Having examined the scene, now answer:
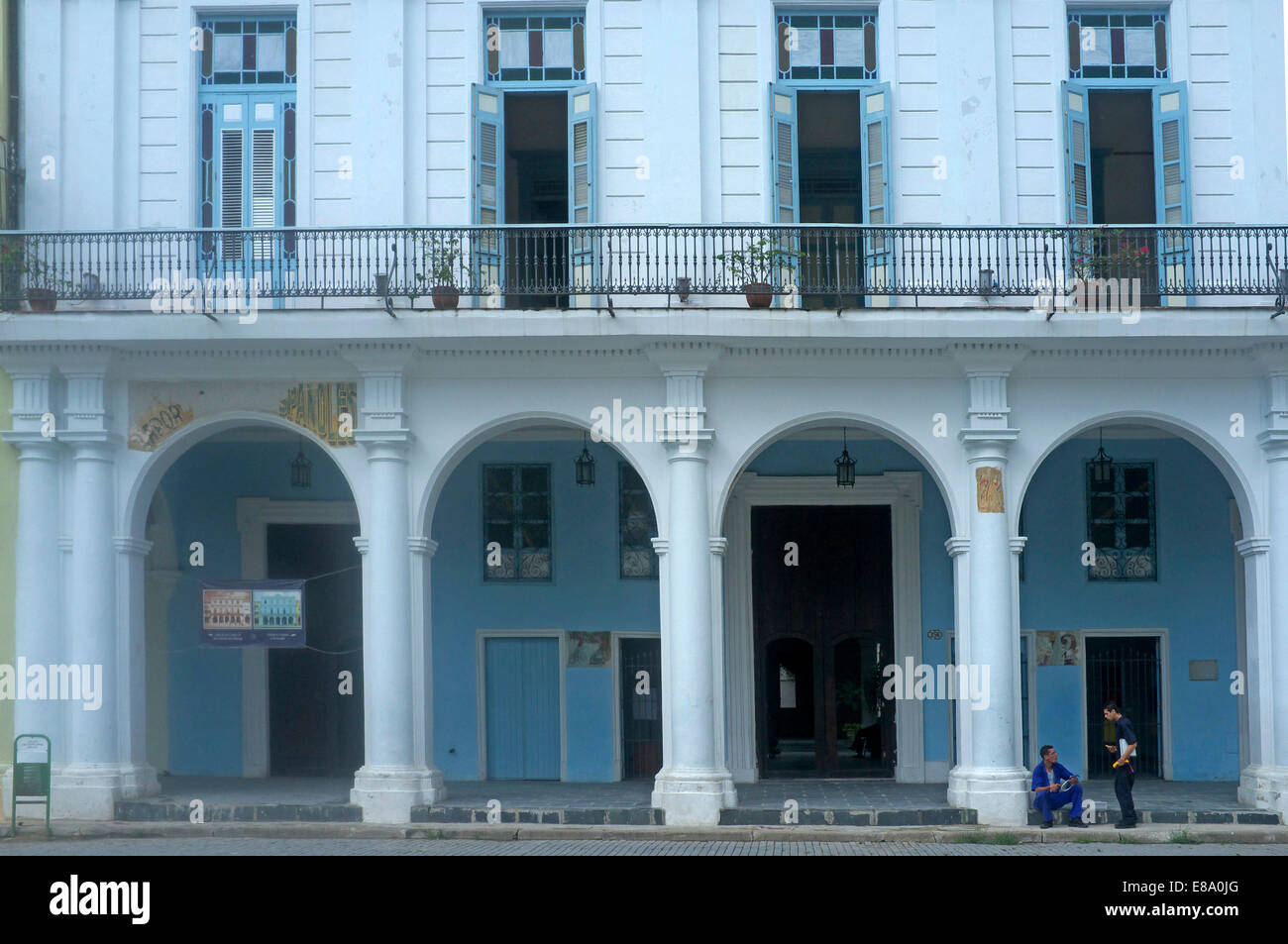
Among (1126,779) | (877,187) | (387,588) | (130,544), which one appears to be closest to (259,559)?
(130,544)

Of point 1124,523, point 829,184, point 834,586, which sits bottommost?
point 834,586

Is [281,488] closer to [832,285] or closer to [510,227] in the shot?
→ [510,227]

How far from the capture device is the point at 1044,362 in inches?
651

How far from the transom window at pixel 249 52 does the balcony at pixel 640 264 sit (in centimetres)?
185

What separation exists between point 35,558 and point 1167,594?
42.1ft

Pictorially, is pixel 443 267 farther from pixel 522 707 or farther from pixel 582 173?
pixel 522 707

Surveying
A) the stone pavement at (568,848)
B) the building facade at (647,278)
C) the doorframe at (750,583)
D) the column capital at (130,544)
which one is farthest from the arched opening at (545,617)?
the stone pavement at (568,848)

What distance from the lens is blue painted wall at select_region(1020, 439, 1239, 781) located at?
62.7 ft

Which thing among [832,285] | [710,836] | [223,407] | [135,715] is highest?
[832,285]

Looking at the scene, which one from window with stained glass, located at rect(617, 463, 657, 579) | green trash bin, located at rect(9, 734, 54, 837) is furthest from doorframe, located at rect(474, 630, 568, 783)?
green trash bin, located at rect(9, 734, 54, 837)

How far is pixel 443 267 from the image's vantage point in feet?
53.6

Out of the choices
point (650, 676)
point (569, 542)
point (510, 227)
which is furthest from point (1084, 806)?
point (510, 227)

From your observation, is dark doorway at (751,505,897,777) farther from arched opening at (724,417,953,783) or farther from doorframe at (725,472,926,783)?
doorframe at (725,472,926,783)

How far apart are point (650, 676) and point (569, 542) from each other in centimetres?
189
